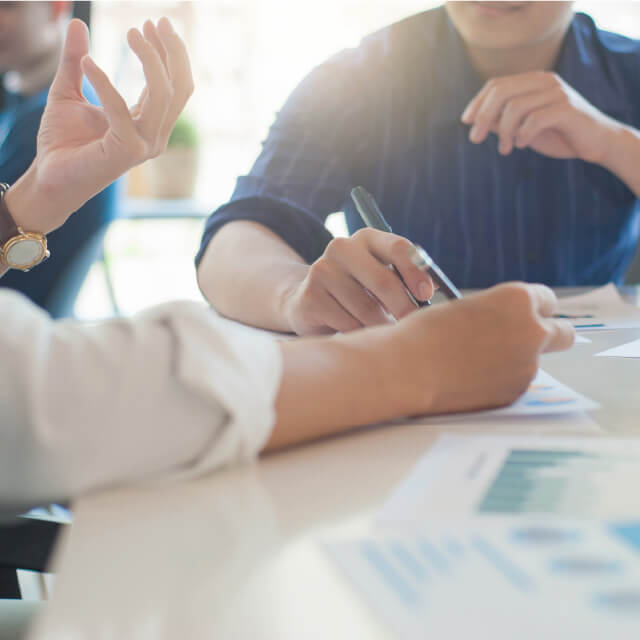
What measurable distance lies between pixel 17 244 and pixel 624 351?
72 cm

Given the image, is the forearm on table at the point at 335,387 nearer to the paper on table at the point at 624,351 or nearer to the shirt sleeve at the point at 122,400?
the shirt sleeve at the point at 122,400

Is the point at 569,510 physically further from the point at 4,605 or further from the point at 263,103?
A: the point at 263,103

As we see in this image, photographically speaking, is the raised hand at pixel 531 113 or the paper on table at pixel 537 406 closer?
the paper on table at pixel 537 406

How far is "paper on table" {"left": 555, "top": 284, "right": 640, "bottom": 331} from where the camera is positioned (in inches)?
35.7

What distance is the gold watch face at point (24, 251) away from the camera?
939 mm

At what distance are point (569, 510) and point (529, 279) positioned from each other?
108cm

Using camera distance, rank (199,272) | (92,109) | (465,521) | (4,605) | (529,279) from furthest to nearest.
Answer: (529,279) → (199,272) → (92,109) → (4,605) → (465,521)

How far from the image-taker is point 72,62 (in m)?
0.96

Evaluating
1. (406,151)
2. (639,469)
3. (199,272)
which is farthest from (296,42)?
(639,469)

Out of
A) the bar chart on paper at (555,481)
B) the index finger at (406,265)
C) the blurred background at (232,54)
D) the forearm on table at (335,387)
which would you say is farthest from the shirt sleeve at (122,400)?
the blurred background at (232,54)

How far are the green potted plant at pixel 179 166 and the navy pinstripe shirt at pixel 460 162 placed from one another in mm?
2471

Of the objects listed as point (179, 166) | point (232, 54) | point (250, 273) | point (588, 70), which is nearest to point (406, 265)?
point (250, 273)

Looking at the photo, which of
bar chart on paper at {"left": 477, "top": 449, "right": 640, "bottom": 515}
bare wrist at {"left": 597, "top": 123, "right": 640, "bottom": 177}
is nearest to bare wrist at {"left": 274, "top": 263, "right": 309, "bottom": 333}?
bar chart on paper at {"left": 477, "top": 449, "right": 640, "bottom": 515}

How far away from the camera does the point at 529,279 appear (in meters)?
1.41
